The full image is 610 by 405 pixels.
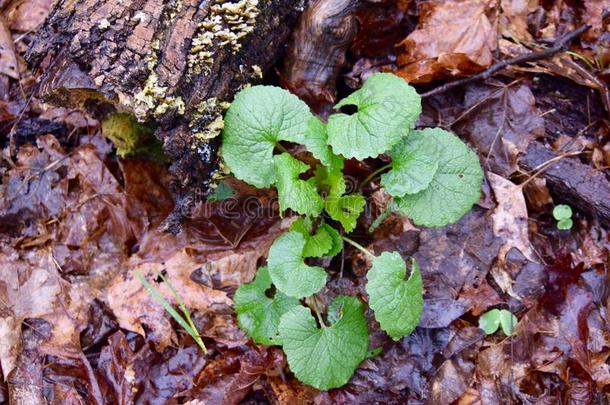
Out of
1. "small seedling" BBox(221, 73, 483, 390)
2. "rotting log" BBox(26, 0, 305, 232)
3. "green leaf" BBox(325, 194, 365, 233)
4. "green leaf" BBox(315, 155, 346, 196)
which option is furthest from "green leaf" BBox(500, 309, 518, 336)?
"rotting log" BBox(26, 0, 305, 232)

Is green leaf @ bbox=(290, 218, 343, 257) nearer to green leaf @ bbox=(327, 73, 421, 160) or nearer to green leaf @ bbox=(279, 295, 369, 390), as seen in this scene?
green leaf @ bbox=(279, 295, 369, 390)

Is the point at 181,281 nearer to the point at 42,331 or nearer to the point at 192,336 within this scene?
the point at 192,336

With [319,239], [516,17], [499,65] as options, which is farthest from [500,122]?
[319,239]

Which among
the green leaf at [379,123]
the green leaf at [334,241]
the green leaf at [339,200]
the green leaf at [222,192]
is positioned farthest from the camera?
the green leaf at [222,192]

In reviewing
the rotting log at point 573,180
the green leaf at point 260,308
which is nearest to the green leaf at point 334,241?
the green leaf at point 260,308

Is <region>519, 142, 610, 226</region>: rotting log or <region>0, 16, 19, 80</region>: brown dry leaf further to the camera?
<region>0, 16, 19, 80</region>: brown dry leaf

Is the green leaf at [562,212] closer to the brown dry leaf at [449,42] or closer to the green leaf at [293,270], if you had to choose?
the brown dry leaf at [449,42]
